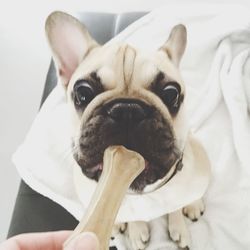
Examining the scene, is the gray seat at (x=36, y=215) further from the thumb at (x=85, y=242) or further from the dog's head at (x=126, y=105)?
the thumb at (x=85, y=242)

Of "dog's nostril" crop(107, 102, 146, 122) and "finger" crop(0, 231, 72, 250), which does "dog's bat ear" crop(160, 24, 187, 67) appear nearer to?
"dog's nostril" crop(107, 102, 146, 122)

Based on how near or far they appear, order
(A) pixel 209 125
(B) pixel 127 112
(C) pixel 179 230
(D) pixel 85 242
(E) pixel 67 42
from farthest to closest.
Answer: (A) pixel 209 125 < (C) pixel 179 230 < (E) pixel 67 42 < (B) pixel 127 112 < (D) pixel 85 242

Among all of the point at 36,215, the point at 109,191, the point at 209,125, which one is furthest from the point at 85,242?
the point at 209,125

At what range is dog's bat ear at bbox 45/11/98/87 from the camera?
0.76 m

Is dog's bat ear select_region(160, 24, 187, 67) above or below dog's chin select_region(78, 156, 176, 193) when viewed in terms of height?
above

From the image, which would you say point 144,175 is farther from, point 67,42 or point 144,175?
point 67,42

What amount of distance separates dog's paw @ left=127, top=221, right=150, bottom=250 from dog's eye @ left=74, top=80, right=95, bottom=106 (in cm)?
30

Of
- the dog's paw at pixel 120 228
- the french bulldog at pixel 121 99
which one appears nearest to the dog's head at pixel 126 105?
the french bulldog at pixel 121 99

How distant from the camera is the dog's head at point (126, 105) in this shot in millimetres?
673

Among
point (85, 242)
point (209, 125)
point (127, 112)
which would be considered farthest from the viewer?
point (209, 125)

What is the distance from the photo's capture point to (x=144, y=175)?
2.37ft

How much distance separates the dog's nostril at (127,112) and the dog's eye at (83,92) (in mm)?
55

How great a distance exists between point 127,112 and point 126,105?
11 millimetres

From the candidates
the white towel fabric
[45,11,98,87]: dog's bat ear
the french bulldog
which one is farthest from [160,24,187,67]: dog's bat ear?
the white towel fabric
